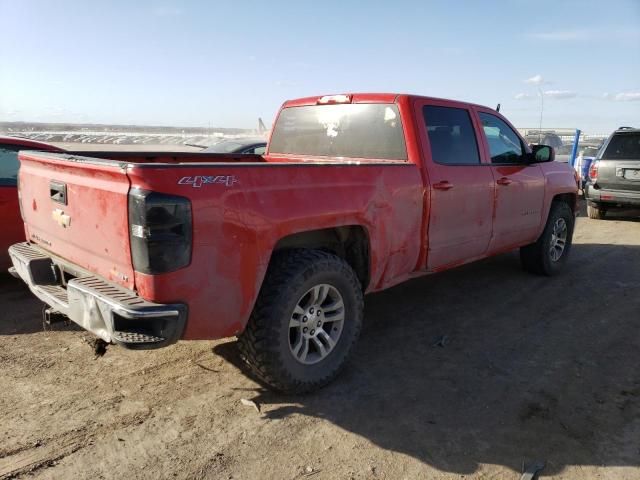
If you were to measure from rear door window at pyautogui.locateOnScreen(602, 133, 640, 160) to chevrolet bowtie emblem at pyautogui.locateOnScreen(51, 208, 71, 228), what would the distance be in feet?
33.5

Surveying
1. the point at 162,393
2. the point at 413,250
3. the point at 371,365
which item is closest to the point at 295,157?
the point at 413,250

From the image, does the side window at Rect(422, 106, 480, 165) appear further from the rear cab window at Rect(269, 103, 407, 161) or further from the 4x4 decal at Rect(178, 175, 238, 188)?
the 4x4 decal at Rect(178, 175, 238, 188)

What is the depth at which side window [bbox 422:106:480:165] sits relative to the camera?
4.37 meters

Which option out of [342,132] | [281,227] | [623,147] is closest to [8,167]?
[342,132]

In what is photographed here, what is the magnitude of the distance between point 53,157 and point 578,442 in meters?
3.58

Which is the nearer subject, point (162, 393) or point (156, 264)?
point (156, 264)

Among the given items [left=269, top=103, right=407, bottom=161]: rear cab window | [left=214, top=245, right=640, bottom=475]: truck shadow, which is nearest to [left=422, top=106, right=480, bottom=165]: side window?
[left=269, top=103, right=407, bottom=161]: rear cab window

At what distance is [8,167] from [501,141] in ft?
16.5

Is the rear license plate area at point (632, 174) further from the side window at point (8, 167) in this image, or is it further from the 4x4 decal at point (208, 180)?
the side window at point (8, 167)

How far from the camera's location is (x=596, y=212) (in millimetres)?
10898

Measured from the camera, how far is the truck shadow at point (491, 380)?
114 inches

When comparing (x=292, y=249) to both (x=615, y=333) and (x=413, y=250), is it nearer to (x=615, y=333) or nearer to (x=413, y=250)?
(x=413, y=250)

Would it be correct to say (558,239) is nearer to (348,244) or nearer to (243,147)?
(348,244)

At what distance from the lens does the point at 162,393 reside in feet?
11.0
